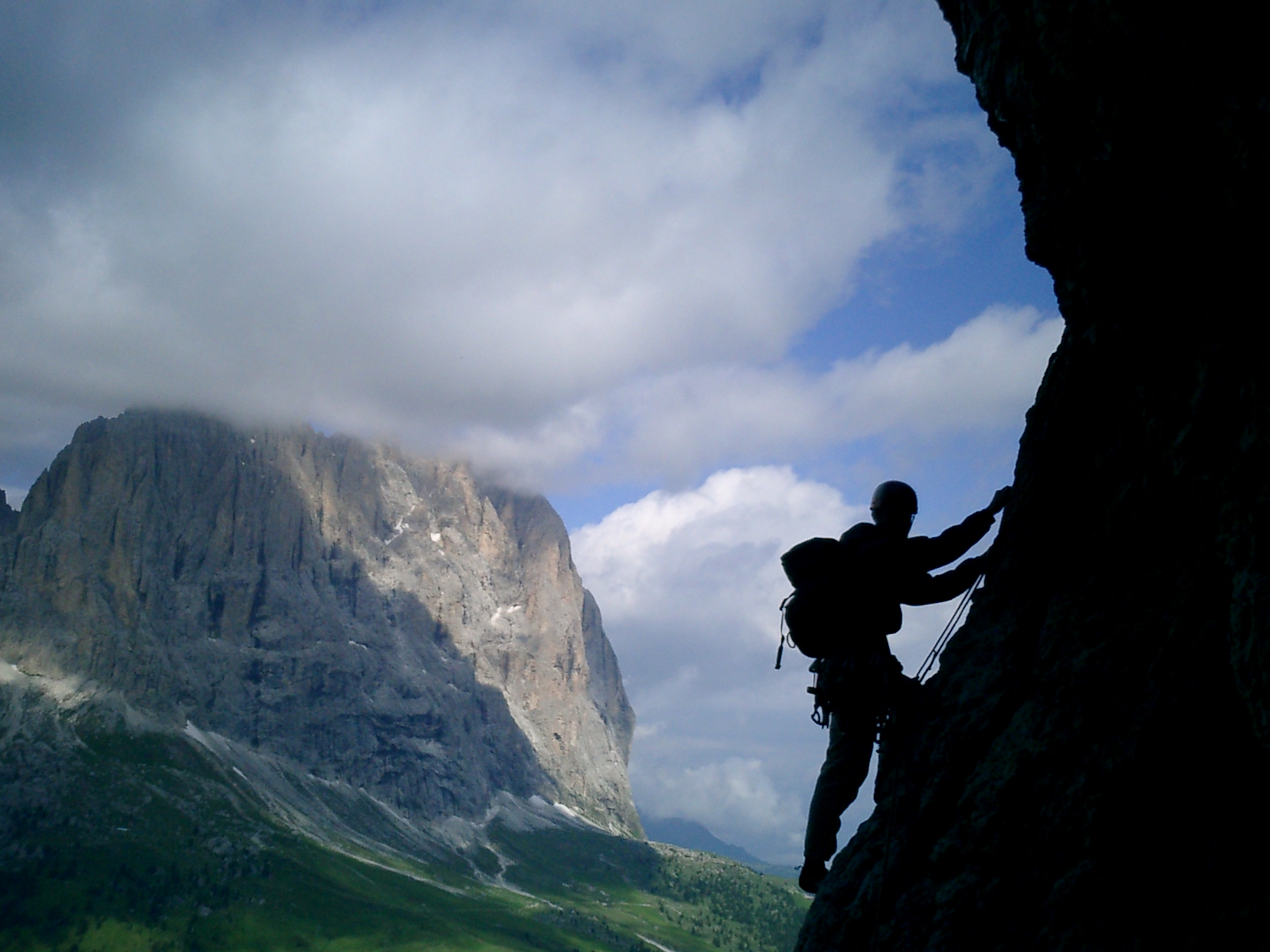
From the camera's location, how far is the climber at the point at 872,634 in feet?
26.3

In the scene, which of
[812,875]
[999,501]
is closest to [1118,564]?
[999,501]

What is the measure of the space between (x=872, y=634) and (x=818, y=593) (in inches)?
24.5

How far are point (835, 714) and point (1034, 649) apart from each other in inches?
76.0

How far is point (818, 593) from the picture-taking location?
8.13 m

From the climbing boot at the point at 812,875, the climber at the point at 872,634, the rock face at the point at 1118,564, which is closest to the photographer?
the rock face at the point at 1118,564

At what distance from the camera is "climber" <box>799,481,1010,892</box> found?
8.02 metres

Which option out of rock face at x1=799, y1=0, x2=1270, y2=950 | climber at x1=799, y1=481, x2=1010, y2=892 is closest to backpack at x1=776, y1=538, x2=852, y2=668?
climber at x1=799, y1=481, x2=1010, y2=892

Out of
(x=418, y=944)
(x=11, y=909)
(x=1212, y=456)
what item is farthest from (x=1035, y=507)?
(x=11, y=909)

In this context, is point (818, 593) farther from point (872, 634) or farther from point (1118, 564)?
point (1118, 564)

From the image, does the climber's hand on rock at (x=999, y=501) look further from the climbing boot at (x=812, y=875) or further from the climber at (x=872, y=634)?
the climbing boot at (x=812, y=875)

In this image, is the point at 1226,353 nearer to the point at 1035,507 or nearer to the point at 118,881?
the point at 1035,507

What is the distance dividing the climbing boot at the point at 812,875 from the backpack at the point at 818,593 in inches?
79.6

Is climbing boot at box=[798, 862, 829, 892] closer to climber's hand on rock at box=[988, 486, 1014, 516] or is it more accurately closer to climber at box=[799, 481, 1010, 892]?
climber at box=[799, 481, 1010, 892]

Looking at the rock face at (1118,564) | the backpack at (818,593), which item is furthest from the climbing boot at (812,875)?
the backpack at (818,593)
